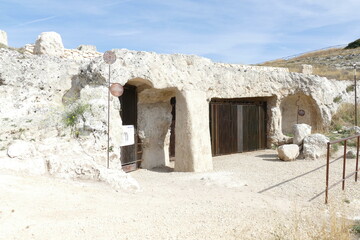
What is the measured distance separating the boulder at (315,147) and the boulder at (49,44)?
8242mm

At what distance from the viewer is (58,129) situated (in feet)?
21.2

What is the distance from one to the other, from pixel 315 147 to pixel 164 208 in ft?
23.4

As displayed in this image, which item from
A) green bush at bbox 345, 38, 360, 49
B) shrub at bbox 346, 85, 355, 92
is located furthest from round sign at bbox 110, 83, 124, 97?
green bush at bbox 345, 38, 360, 49

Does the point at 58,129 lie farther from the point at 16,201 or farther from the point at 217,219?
the point at 217,219

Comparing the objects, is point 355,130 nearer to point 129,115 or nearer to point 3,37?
point 129,115

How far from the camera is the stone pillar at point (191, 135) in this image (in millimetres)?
8766

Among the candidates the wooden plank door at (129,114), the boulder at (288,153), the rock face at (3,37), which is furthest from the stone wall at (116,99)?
the rock face at (3,37)

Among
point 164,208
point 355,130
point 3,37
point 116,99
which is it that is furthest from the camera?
point 3,37

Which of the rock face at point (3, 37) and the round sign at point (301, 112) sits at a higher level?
the rock face at point (3, 37)

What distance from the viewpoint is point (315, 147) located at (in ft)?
33.5

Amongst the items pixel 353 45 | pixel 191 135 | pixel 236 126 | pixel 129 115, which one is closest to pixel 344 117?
pixel 236 126

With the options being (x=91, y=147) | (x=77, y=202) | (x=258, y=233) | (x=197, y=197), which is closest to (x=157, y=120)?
(x=91, y=147)

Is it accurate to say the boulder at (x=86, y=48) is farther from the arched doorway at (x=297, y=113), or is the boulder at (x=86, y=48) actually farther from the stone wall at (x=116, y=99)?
→ the arched doorway at (x=297, y=113)

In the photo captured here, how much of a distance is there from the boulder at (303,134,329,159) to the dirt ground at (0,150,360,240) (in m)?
2.64
